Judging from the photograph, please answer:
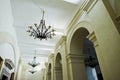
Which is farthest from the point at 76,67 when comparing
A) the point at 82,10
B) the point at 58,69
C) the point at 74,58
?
the point at 58,69

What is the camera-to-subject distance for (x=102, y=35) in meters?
2.32

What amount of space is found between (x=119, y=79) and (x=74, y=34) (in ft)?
8.33

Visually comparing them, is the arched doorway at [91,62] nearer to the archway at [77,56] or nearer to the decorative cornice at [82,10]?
the archway at [77,56]

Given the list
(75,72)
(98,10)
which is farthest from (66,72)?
(98,10)

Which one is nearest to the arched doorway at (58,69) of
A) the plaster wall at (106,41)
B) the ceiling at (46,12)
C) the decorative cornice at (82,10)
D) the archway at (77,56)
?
the ceiling at (46,12)

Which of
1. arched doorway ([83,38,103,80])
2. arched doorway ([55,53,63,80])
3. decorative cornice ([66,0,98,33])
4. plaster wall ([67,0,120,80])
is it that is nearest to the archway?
decorative cornice ([66,0,98,33])

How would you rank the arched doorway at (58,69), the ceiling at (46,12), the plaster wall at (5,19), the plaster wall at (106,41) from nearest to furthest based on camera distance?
the plaster wall at (106,41)
the plaster wall at (5,19)
the ceiling at (46,12)
the arched doorway at (58,69)

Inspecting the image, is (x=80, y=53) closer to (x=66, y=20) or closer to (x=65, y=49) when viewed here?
(x=65, y=49)

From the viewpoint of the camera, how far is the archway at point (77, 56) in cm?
385

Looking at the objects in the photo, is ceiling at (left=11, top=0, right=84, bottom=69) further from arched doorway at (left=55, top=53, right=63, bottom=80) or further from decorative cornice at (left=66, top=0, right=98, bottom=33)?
arched doorway at (left=55, top=53, right=63, bottom=80)

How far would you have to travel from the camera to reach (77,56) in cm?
416

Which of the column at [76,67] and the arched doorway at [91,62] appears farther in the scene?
the arched doorway at [91,62]

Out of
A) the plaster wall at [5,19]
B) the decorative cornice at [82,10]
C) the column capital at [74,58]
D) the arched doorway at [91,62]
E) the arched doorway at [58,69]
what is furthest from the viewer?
the arched doorway at [91,62]

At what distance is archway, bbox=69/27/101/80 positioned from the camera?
3.85 meters
